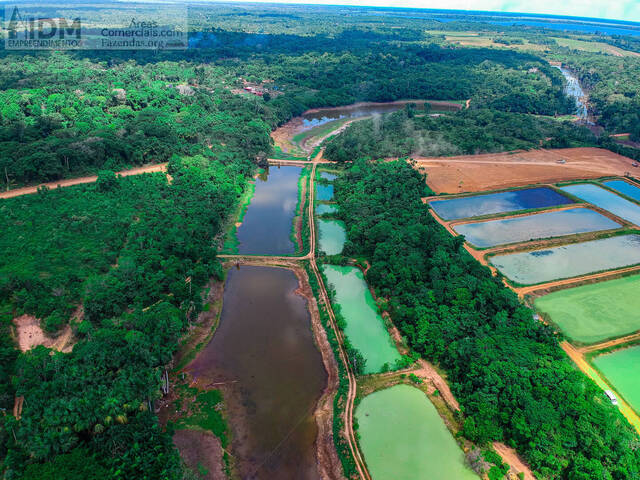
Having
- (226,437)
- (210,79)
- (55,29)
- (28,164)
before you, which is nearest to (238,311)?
(226,437)

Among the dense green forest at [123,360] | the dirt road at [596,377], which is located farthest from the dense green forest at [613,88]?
the dense green forest at [123,360]

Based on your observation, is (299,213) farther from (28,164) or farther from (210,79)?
(210,79)

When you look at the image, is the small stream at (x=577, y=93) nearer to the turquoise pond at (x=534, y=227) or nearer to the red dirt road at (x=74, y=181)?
the turquoise pond at (x=534, y=227)

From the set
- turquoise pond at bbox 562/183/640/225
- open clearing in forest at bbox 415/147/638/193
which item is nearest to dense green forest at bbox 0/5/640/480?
open clearing in forest at bbox 415/147/638/193

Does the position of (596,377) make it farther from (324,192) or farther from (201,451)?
(324,192)

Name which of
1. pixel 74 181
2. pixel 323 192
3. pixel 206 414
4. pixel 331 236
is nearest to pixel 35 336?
pixel 206 414
